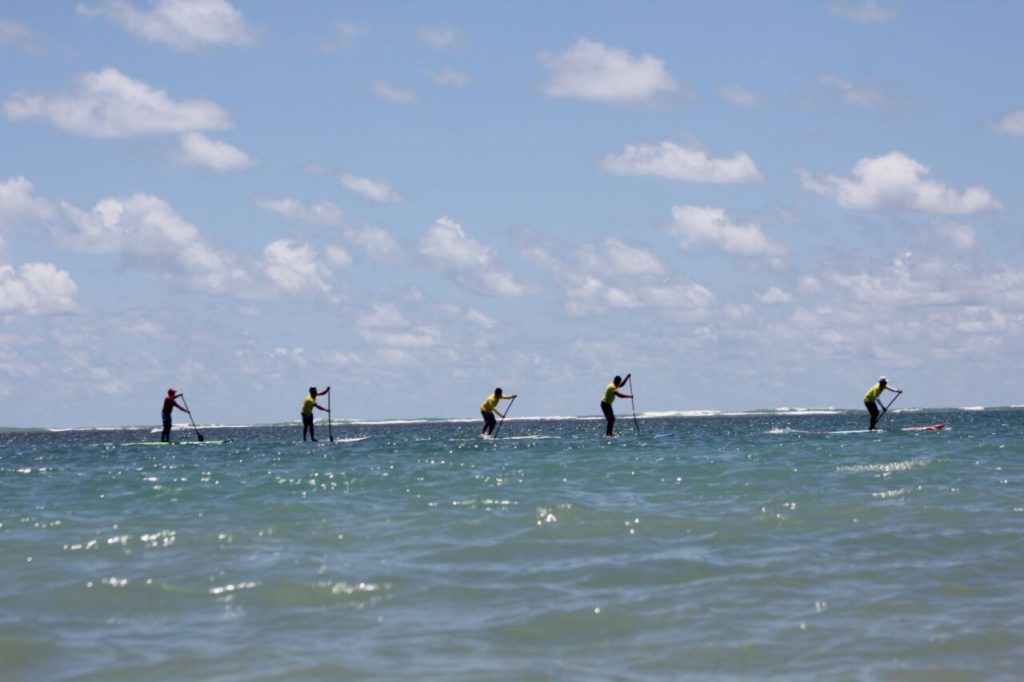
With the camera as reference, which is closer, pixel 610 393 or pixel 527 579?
pixel 527 579

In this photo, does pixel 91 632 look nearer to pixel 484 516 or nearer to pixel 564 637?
pixel 564 637

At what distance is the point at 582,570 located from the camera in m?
12.5

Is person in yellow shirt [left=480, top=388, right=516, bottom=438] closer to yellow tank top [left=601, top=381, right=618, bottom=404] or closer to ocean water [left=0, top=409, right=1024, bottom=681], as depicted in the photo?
yellow tank top [left=601, top=381, right=618, bottom=404]

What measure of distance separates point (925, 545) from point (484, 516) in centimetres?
566

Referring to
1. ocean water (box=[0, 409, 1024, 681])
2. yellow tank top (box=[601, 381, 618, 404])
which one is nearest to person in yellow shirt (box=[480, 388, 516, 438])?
yellow tank top (box=[601, 381, 618, 404])

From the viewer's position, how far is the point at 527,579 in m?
12.2

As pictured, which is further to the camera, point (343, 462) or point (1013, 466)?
point (343, 462)

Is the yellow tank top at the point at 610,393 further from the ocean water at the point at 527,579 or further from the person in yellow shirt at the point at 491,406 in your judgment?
the ocean water at the point at 527,579

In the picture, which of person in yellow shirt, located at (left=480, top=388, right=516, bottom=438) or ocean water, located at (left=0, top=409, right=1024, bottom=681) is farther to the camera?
person in yellow shirt, located at (left=480, top=388, right=516, bottom=438)

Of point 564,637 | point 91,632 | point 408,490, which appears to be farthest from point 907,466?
point 91,632

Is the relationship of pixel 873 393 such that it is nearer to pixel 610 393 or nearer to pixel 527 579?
pixel 610 393

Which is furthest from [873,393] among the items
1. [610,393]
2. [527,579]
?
[527,579]

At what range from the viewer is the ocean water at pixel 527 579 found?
368 inches

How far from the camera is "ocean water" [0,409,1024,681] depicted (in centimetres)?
934
